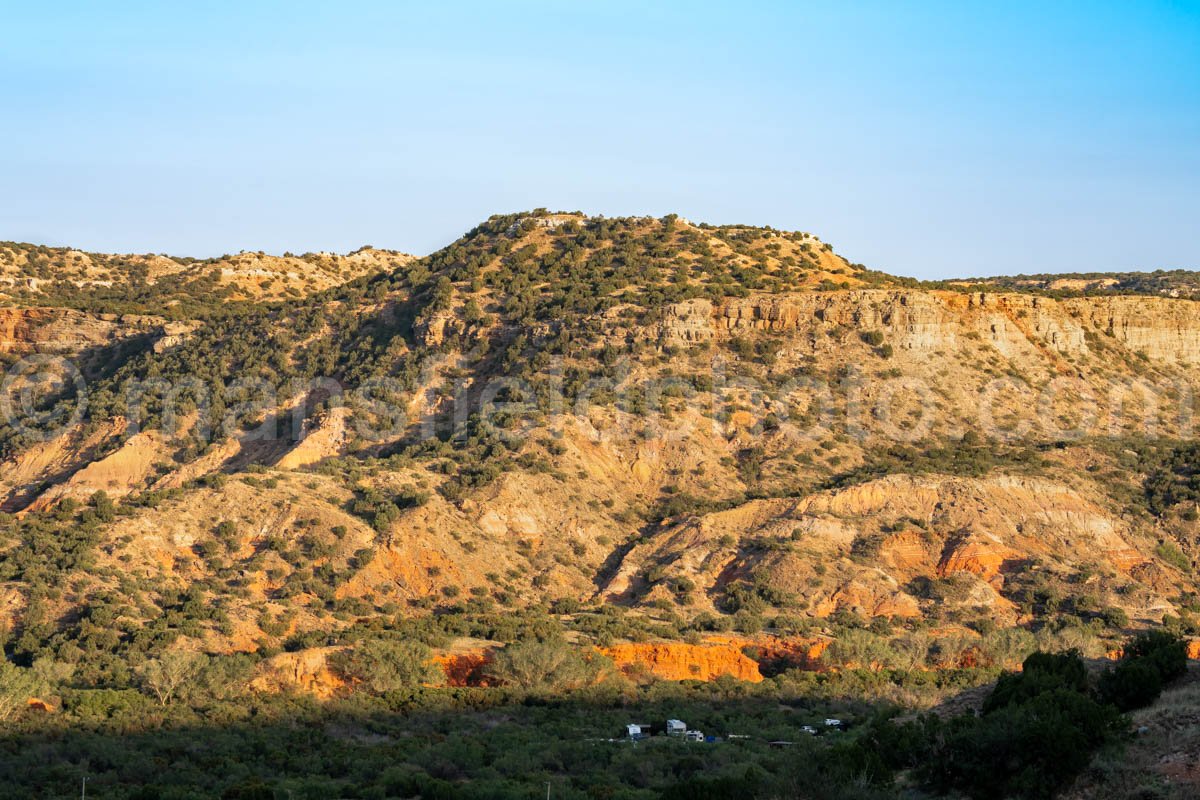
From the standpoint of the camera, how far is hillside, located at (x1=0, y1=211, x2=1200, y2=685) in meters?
51.3

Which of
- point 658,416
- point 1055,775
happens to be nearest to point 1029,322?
point 658,416

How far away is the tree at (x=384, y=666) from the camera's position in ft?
144

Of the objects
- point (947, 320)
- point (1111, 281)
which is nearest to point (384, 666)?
point (947, 320)

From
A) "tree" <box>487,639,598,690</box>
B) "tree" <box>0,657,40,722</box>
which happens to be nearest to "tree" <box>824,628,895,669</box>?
"tree" <box>487,639,598,690</box>

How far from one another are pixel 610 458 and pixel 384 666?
20335 mm

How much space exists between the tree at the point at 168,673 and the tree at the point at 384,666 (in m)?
4.19

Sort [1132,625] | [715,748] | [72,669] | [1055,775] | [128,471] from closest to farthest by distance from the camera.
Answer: [1055,775] → [715,748] → [72,669] → [1132,625] → [128,471]

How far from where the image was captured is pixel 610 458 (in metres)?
62.5

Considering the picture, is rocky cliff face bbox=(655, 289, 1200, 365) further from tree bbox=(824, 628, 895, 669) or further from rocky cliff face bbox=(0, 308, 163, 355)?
rocky cliff face bbox=(0, 308, 163, 355)

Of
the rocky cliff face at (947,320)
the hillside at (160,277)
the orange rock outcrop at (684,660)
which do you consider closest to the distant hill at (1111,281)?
the rocky cliff face at (947,320)

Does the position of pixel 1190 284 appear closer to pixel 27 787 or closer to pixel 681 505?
pixel 681 505

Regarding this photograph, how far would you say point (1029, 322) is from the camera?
247 feet

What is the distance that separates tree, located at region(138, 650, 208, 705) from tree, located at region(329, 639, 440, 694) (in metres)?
4.19

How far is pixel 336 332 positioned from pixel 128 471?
15.0 m
